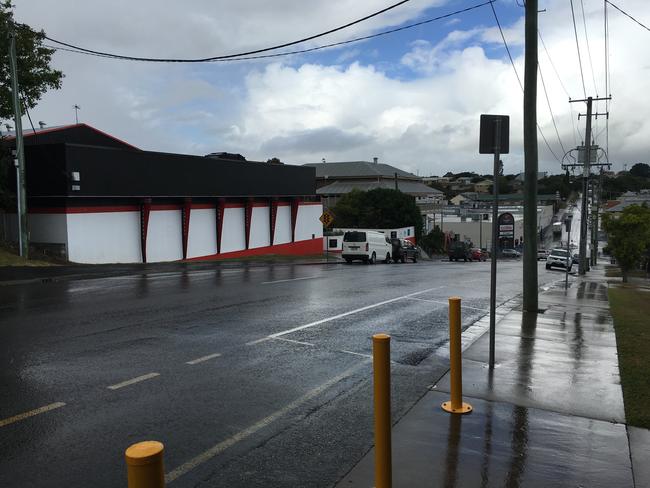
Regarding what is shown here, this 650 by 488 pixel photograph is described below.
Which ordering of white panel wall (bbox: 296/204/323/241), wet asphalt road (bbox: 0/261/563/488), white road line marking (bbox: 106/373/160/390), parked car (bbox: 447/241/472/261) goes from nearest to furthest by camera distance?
1. wet asphalt road (bbox: 0/261/563/488)
2. white road line marking (bbox: 106/373/160/390)
3. white panel wall (bbox: 296/204/323/241)
4. parked car (bbox: 447/241/472/261)

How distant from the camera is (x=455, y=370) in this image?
5582 millimetres

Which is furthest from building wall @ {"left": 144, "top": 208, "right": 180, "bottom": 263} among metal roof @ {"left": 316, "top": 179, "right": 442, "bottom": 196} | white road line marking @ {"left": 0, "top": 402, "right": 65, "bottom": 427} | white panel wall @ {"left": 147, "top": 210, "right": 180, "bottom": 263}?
metal roof @ {"left": 316, "top": 179, "right": 442, "bottom": 196}

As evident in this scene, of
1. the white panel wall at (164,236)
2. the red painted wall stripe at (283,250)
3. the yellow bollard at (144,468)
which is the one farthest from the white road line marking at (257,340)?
the red painted wall stripe at (283,250)

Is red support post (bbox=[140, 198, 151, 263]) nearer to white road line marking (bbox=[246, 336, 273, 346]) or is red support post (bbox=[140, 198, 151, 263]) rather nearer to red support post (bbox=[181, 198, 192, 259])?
red support post (bbox=[181, 198, 192, 259])

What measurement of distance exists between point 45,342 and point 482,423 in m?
6.21

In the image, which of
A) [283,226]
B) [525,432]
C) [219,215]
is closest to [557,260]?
[283,226]

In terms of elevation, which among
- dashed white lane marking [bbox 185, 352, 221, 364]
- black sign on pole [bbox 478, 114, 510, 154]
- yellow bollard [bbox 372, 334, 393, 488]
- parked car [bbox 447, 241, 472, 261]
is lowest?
parked car [bbox 447, 241, 472, 261]

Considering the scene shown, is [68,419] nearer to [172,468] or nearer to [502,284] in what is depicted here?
[172,468]

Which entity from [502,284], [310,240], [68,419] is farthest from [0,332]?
[310,240]

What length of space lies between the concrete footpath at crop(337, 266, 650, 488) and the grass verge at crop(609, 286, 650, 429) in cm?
11

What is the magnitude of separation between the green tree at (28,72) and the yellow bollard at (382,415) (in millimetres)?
24616

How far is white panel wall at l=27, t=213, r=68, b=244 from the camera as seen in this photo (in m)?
25.3

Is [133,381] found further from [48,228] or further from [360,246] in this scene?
[360,246]

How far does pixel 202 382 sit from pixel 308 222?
4007cm
